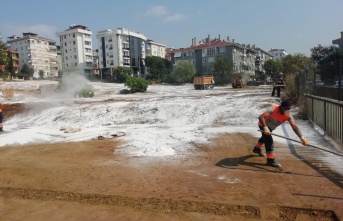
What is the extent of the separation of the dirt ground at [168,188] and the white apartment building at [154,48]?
91.0m

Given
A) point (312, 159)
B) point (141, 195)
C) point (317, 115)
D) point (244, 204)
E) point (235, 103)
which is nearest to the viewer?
point (244, 204)

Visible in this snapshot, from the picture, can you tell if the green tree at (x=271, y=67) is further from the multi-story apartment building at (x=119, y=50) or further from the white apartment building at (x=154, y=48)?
the white apartment building at (x=154, y=48)

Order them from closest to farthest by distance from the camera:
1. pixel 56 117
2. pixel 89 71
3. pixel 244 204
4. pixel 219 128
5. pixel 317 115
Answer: pixel 244 204
pixel 317 115
pixel 219 128
pixel 56 117
pixel 89 71

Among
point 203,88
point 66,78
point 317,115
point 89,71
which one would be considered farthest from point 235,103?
point 89,71

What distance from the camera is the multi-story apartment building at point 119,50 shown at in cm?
7944

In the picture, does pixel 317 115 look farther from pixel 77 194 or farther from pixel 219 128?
pixel 77 194

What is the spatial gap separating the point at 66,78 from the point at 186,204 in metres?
27.4

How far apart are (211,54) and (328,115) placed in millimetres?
67626

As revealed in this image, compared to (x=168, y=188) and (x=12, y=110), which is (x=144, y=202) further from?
(x=12, y=110)

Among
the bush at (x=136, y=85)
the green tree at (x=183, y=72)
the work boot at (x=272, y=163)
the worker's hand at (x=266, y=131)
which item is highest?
the green tree at (x=183, y=72)

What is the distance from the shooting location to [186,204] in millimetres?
4453

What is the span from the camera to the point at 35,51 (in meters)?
90.4

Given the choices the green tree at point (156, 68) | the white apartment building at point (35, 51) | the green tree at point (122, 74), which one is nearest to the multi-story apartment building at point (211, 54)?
the green tree at point (156, 68)

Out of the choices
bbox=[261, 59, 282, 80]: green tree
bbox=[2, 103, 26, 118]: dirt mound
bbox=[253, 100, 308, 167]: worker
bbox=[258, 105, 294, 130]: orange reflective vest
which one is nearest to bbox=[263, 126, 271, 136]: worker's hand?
bbox=[253, 100, 308, 167]: worker
